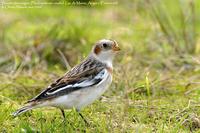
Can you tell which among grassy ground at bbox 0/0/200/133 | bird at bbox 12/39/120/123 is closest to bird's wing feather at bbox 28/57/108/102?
bird at bbox 12/39/120/123

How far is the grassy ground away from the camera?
556 centimetres

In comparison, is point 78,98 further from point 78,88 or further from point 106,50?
point 106,50

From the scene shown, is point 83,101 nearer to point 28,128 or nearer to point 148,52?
point 28,128

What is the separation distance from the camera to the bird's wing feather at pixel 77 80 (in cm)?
534

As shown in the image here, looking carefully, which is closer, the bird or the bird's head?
the bird

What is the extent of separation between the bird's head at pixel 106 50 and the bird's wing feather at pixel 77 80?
82 mm

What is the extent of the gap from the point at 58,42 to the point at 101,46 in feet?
7.80

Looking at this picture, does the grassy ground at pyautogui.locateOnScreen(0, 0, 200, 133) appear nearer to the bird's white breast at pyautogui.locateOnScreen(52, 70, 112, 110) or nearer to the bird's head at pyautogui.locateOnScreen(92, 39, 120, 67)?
the bird's white breast at pyautogui.locateOnScreen(52, 70, 112, 110)

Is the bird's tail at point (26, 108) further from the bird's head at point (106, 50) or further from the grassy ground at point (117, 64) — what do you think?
the bird's head at point (106, 50)

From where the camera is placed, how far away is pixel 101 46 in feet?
19.1

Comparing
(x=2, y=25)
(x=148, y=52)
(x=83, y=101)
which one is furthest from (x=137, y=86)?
(x=2, y=25)

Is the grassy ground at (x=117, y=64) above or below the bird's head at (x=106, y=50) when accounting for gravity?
below

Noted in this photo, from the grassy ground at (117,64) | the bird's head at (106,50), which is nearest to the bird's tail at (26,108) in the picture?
the grassy ground at (117,64)

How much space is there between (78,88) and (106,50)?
55 cm
